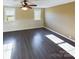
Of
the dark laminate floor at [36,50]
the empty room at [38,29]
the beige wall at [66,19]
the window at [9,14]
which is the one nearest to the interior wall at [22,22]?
the empty room at [38,29]

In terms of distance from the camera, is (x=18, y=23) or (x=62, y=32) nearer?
(x=62, y=32)

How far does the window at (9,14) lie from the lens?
8.39 metres

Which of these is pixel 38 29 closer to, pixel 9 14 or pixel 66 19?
pixel 9 14

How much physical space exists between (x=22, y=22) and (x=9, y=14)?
4.92 ft

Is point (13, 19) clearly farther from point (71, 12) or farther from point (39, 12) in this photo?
point (71, 12)

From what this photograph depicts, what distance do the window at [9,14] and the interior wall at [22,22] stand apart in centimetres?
29

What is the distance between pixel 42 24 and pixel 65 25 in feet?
15.2

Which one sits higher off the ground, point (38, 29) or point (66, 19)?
point (66, 19)

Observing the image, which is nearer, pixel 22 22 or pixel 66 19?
pixel 66 19

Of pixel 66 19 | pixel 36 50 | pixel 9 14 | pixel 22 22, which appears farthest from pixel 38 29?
pixel 36 50

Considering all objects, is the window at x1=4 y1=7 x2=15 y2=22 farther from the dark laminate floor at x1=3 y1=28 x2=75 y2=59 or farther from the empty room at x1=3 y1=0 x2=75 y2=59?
the dark laminate floor at x1=3 y1=28 x2=75 y2=59

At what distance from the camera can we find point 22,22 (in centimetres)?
949

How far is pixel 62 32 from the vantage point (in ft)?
→ 22.4
